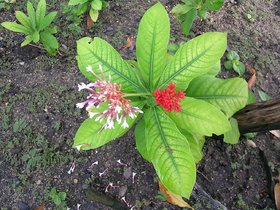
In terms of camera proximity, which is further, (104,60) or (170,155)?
(104,60)

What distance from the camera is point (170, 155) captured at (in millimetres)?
1962

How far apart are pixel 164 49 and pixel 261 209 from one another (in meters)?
1.68

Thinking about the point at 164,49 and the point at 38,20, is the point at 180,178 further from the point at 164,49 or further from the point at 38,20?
the point at 38,20

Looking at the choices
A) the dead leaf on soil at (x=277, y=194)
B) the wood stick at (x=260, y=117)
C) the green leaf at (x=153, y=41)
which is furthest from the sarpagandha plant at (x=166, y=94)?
the dead leaf on soil at (x=277, y=194)

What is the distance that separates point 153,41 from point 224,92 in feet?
1.89

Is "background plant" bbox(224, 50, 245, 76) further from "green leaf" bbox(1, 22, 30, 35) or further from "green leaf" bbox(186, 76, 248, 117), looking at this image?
"green leaf" bbox(1, 22, 30, 35)

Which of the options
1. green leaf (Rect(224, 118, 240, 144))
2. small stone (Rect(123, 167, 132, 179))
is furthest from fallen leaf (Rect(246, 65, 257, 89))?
small stone (Rect(123, 167, 132, 179))

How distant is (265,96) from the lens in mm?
3316

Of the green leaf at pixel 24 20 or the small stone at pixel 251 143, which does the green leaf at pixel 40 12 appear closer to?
the green leaf at pixel 24 20

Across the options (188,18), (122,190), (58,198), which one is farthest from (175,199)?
(188,18)

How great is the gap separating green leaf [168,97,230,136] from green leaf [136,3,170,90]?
29 cm

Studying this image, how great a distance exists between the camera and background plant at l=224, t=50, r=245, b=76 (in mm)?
3457

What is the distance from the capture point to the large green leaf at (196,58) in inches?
78.3

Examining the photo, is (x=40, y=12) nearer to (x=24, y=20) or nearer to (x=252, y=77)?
(x=24, y=20)
